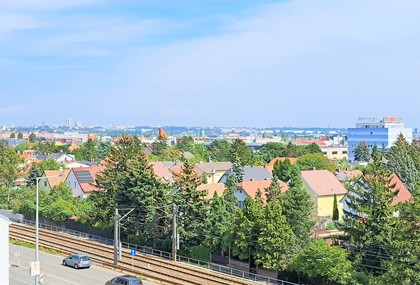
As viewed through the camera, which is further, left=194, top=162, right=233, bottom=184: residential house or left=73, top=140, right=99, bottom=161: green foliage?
left=73, top=140, right=99, bottom=161: green foliage

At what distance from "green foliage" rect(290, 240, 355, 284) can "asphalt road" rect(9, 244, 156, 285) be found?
11515 millimetres

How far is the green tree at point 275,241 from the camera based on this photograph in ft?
136

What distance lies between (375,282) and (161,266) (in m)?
18.0

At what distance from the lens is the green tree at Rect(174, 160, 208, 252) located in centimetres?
4850

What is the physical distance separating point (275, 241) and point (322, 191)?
123 ft

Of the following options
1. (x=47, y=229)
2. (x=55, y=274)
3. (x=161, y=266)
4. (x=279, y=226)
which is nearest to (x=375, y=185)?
(x=279, y=226)

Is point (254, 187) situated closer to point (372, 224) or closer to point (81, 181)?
point (81, 181)

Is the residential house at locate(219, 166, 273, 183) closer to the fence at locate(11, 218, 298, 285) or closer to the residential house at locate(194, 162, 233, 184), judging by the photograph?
the residential house at locate(194, 162, 233, 184)

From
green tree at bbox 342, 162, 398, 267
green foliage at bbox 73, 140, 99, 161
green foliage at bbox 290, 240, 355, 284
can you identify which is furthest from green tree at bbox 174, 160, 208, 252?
green foliage at bbox 73, 140, 99, 161

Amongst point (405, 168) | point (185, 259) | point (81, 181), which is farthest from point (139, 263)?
point (405, 168)

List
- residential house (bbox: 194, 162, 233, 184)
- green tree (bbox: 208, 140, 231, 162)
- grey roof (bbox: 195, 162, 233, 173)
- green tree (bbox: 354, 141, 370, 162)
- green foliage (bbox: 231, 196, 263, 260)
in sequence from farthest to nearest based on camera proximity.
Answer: green tree (bbox: 354, 141, 370, 162)
green tree (bbox: 208, 140, 231, 162)
grey roof (bbox: 195, 162, 233, 173)
residential house (bbox: 194, 162, 233, 184)
green foliage (bbox: 231, 196, 263, 260)

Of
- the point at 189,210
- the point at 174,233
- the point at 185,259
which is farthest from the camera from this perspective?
the point at 185,259

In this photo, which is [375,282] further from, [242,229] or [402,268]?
[242,229]

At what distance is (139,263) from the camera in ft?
154
